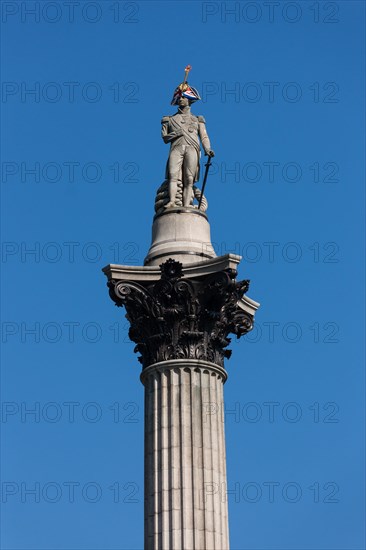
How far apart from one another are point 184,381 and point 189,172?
269 inches

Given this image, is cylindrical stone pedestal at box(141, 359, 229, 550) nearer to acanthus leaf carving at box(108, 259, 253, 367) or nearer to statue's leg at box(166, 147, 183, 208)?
acanthus leaf carving at box(108, 259, 253, 367)

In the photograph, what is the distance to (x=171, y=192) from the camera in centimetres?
3597

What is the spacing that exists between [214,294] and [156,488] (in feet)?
17.7

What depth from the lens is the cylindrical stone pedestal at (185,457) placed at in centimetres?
3062

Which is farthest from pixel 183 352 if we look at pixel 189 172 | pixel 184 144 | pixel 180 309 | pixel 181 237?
pixel 184 144

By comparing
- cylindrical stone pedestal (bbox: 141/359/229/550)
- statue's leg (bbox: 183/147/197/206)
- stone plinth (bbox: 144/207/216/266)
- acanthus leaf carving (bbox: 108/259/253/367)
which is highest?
statue's leg (bbox: 183/147/197/206)

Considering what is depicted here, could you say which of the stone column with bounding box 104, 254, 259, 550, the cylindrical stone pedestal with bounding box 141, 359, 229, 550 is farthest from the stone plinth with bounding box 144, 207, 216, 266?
the cylindrical stone pedestal with bounding box 141, 359, 229, 550

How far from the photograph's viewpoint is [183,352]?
32.9 meters

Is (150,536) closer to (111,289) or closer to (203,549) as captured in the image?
(203,549)

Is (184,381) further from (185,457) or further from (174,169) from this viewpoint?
(174,169)

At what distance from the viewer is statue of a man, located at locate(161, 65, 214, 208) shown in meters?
36.1

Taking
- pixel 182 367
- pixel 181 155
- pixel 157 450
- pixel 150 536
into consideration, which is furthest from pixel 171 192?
pixel 150 536

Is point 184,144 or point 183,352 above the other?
point 184,144

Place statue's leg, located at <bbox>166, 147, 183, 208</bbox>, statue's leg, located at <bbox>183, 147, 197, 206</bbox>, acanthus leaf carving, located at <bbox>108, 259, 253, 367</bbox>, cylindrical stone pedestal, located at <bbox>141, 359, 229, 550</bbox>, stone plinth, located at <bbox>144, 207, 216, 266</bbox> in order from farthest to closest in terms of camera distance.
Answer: statue's leg, located at <bbox>183, 147, 197, 206</bbox>, statue's leg, located at <bbox>166, 147, 183, 208</bbox>, stone plinth, located at <bbox>144, 207, 216, 266</bbox>, acanthus leaf carving, located at <bbox>108, 259, 253, 367</bbox>, cylindrical stone pedestal, located at <bbox>141, 359, 229, 550</bbox>
